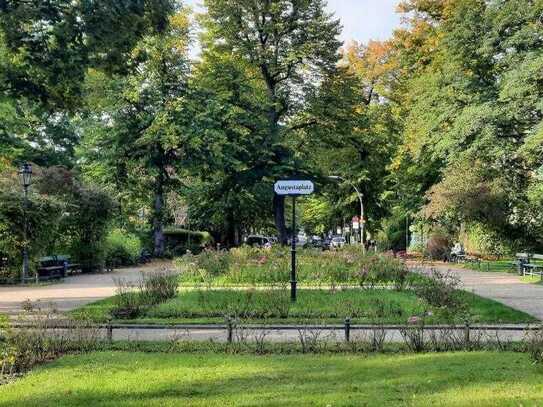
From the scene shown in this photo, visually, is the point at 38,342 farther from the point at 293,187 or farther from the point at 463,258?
the point at 463,258

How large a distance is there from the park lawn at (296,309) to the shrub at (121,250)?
18.9m

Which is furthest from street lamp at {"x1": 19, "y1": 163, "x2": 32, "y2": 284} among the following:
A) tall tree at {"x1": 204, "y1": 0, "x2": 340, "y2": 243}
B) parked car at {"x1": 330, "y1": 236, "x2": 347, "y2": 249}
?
parked car at {"x1": 330, "y1": 236, "x2": 347, "y2": 249}

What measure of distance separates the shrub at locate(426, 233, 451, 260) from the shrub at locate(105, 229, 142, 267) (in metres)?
18.5

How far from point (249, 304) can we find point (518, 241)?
26798 millimetres

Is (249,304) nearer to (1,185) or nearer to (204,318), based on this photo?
(204,318)

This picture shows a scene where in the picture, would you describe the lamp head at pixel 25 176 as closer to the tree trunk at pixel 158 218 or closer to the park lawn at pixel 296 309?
the park lawn at pixel 296 309

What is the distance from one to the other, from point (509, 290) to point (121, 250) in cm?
2322

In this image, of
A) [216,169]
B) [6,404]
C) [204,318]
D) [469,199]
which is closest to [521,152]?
[469,199]

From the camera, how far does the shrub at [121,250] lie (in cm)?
3512

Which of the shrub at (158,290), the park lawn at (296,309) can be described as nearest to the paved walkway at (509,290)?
the park lawn at (296,309)

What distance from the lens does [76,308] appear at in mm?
15508

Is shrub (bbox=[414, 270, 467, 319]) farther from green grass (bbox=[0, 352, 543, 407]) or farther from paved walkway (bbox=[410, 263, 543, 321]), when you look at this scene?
green grass (bbox=[0, 352, 543, 407])

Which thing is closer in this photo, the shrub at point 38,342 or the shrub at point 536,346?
the shrub at point 38,342

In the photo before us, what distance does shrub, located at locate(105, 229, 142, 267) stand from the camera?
35.1 m
